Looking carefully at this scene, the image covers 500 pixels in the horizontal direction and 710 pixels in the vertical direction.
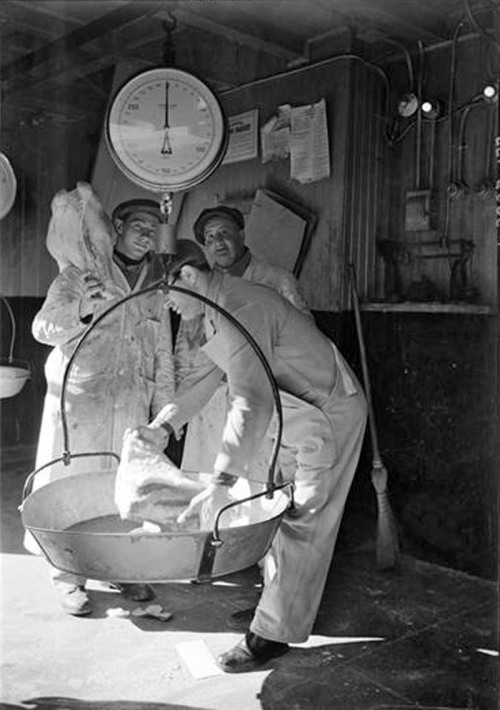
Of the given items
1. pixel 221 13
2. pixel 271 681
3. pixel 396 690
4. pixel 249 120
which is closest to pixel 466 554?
pixel 396 690

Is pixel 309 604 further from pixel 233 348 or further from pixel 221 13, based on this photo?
pixel 221 13

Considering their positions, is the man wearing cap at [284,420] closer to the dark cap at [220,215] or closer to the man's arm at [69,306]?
the dark cap at [220,215]

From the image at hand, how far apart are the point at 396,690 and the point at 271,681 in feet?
1.28

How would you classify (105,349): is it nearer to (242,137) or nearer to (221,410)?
(221,410)

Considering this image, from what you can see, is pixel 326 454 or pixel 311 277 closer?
pixel 311 277

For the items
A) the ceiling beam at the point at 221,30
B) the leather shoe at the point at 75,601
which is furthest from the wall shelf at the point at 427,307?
the leather shoe at the point at 75,601

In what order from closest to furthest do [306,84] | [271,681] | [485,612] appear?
[306,84]
[271,681]
[485,612]

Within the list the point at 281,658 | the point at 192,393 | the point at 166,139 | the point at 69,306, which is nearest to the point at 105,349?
the point at 69,306

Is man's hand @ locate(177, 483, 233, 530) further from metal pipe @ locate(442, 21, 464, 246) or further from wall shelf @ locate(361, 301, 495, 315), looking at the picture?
metal pipe @ locate(442, 21, 464, 246)

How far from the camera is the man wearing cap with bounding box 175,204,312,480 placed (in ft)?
7.51

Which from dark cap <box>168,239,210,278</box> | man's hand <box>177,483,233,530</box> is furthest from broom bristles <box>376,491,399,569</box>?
dark cap <box>168,239,210,278</box>

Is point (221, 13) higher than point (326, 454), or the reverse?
point (221, 13)

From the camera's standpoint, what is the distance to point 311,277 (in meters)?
2.31

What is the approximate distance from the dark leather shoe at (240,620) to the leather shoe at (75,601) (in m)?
0.46
